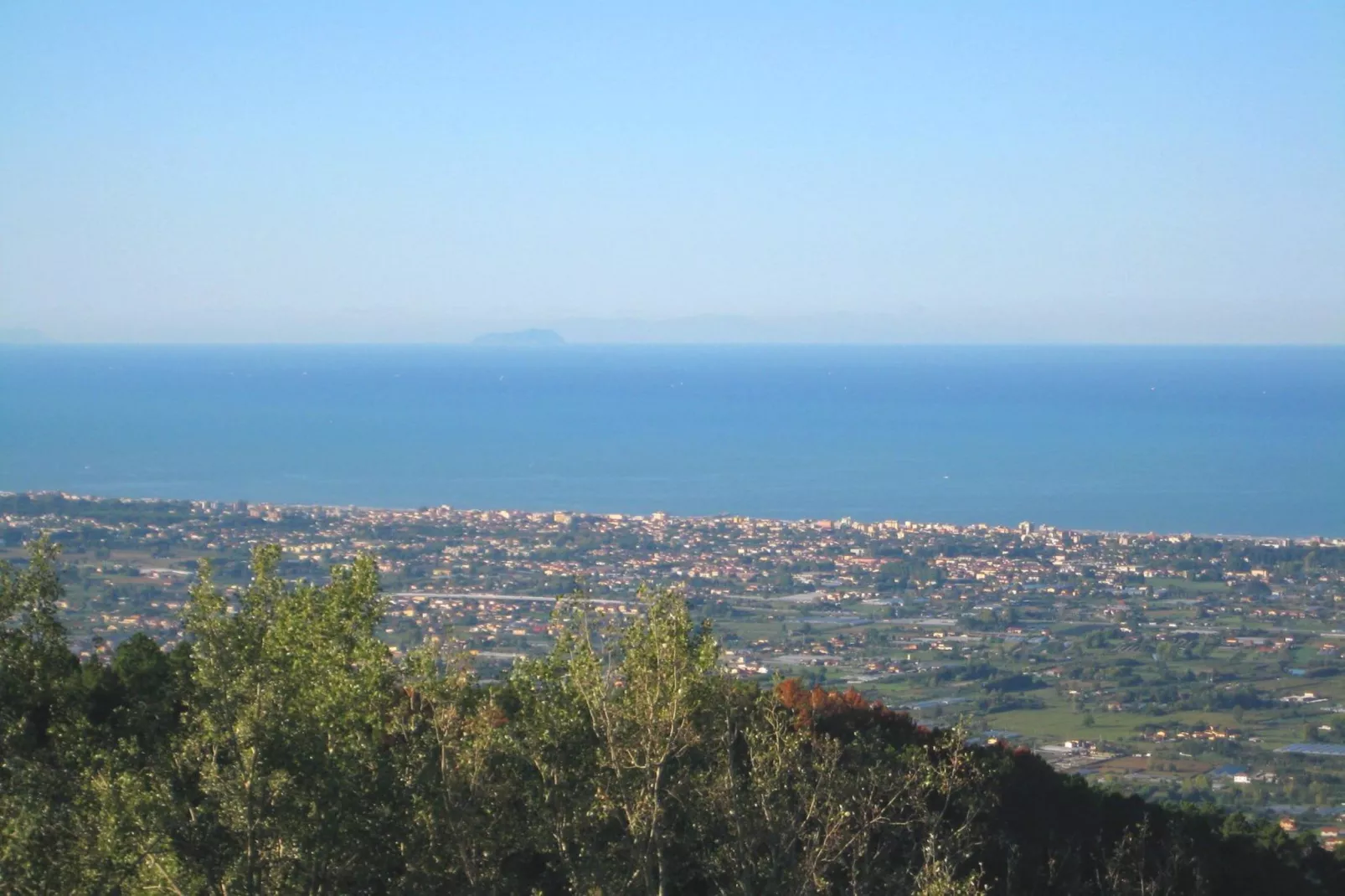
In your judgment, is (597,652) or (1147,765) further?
(1147,765)

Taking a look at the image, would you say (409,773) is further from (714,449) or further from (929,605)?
(714,449)

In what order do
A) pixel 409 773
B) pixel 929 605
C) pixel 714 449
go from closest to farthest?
pixel 409 773 → pixel 929 605 → pixel 714 449

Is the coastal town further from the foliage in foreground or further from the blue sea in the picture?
the blue sea

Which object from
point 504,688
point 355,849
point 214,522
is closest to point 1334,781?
point 504,688

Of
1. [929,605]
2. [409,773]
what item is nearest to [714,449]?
[929,605]

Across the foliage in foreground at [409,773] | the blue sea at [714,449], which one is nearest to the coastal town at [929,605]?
the foliage in foreground at [409,773]

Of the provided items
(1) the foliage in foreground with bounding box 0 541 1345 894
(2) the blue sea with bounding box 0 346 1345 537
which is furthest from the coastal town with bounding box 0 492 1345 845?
(2) the blue sea with bounding box 0 346 1345 537

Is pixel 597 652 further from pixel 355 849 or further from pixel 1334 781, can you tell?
pixel 1334 781
